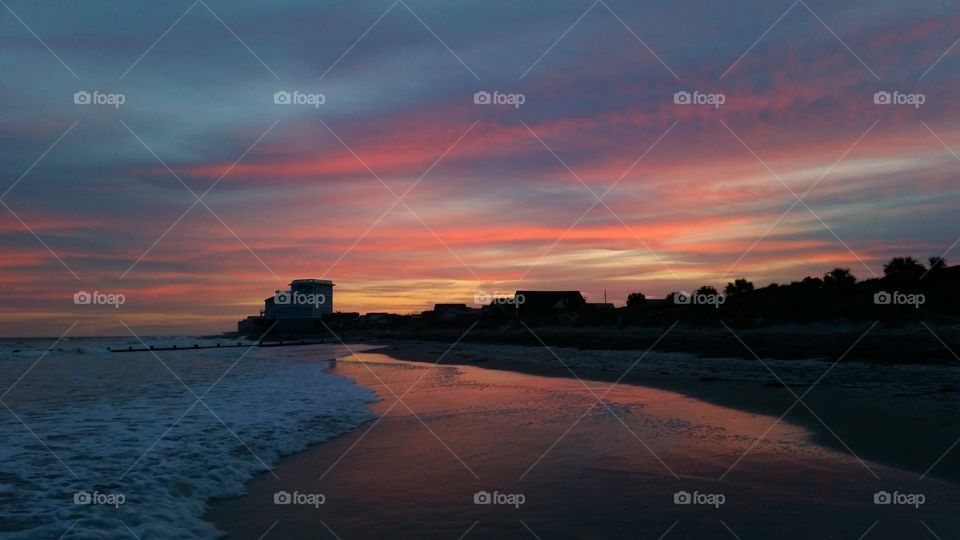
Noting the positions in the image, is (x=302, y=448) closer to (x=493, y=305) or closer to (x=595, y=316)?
(x=595, y=316)

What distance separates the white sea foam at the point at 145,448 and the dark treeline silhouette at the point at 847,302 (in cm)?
2743

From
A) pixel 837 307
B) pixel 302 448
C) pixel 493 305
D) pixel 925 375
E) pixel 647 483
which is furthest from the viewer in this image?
pixel 493 305

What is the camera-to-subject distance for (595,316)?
6788 centimetres

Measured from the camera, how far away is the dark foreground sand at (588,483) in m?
6.99

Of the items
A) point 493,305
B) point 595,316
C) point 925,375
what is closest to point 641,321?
point 595,316

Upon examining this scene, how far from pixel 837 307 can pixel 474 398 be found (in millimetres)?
27865

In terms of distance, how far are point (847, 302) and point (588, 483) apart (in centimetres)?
3564

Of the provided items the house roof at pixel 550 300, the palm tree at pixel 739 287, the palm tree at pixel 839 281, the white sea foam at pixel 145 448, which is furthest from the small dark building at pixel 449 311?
the white sea foam at pixel 145 448

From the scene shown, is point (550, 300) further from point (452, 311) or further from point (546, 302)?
point (452, 311)

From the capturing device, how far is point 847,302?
125ft

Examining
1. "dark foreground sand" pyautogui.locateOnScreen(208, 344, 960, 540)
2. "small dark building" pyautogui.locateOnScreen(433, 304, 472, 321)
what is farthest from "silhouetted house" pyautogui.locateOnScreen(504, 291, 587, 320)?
"dark foreground sand" pyautogui.locateOnScreen(208, 344, 960, 540)

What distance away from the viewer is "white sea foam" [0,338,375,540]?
25.9ft

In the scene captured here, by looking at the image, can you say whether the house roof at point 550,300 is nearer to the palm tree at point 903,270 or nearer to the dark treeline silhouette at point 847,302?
the dark treeline silhouette at point 847,302

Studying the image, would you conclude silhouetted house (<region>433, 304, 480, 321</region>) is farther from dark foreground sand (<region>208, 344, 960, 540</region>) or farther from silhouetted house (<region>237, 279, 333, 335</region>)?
dark foreground sand (<region>208, 344, 960, 540</region>)
